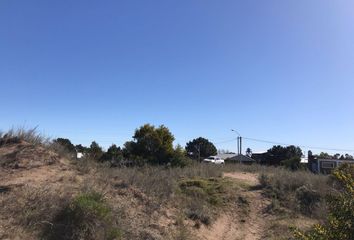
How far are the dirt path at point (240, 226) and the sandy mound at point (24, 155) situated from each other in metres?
5.55

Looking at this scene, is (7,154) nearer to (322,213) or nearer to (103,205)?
(103,205)

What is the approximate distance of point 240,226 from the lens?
18.1 meters

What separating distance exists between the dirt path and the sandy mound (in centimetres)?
555

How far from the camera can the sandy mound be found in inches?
543

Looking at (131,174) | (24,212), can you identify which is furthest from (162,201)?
(24,212)

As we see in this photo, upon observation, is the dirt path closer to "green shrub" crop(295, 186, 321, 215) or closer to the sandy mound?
"green shrub" crop(295, 186, 321, 215)

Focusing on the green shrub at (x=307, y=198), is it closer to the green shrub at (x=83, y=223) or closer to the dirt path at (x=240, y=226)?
the dirt path at (x=240, y=226)

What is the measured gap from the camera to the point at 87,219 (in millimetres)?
11250

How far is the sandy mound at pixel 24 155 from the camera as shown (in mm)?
13805

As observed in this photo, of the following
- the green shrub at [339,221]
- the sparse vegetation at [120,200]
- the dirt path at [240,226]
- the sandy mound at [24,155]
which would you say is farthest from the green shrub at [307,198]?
the green shrub at [339,221]

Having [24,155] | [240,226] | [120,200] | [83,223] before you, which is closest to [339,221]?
[83,223]

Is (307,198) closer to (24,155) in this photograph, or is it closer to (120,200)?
(120,200)

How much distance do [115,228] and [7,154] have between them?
15.6 feet

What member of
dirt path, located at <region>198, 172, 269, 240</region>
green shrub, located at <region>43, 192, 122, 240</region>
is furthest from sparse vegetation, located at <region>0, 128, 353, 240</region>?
dirt path, located at <region>198, 172, 269, 240</region>
